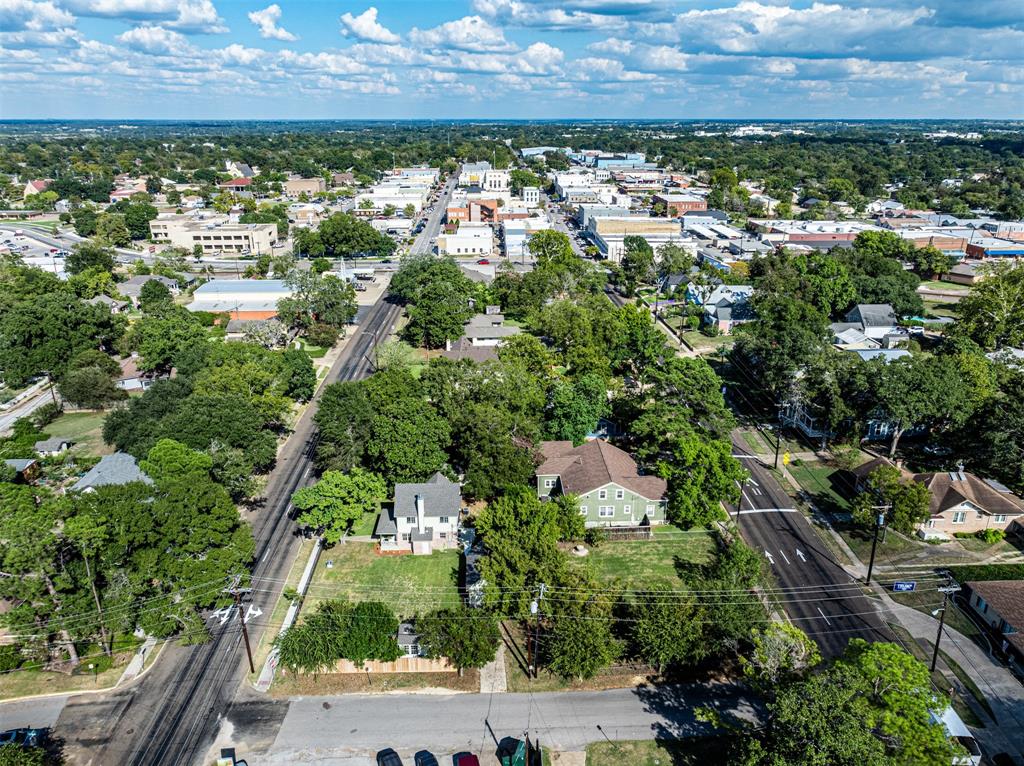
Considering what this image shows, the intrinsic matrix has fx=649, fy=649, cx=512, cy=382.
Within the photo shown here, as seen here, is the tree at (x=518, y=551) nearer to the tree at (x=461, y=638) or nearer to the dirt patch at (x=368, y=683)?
the tree at (x=461, y=638)

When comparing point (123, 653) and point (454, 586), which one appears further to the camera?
point (454, 586)

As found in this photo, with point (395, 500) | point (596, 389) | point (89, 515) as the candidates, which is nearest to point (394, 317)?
point (596, 389)

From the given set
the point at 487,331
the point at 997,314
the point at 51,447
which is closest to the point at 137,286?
the point at 51,447

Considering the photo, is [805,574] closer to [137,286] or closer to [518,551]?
[518,551]

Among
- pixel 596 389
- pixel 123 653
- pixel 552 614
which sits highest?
pixel 596 389

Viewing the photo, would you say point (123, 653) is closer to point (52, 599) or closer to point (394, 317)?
point (52, 599)

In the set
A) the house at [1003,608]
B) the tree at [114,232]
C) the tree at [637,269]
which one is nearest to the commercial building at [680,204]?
the tree at [637,269]
